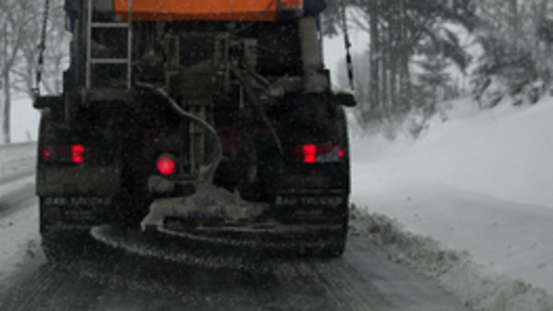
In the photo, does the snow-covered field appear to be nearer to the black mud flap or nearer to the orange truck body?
the orange truck body

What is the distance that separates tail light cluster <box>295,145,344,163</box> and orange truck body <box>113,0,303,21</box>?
1341 millimetres

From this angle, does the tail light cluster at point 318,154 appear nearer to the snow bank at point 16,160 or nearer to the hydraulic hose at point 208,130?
the hydraulic hose at point 208,130

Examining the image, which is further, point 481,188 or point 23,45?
point 23,45

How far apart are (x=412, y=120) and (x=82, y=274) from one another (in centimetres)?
1401

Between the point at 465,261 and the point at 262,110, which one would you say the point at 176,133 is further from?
the point at 465,261

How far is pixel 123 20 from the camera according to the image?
592 cm

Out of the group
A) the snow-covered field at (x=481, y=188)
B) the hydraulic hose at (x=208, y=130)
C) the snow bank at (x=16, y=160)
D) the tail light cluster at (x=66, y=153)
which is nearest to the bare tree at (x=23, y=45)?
the snow bank at (x=16, y=160)

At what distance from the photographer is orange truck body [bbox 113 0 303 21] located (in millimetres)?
5836

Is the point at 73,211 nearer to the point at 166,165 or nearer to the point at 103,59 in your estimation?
the point at 166,165

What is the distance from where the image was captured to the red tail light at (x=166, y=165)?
5.48 m

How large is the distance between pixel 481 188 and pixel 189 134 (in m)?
5.58

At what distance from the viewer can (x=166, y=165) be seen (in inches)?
216

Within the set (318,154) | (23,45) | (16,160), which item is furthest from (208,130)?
(23,45)

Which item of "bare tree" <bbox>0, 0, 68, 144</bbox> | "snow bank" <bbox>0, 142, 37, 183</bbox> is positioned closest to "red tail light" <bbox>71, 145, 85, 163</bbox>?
"snow bank" <bbox>0, 142, 37, 183</bbox>
